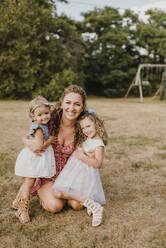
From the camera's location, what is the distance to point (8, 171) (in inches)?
146

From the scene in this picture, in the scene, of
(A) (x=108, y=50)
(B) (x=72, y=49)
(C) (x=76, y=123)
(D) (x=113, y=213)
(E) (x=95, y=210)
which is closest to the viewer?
(E) (x=95, y=210)

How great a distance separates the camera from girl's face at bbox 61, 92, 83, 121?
263 centimetres

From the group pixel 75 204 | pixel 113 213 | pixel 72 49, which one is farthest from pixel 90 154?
pixel 72 49

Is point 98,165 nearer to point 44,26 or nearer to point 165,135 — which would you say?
point 165,135

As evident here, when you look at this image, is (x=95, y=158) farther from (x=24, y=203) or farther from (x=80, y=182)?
(x=24, y=203)

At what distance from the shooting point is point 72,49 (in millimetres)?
16047

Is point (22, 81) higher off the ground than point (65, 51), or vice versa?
point (65, 51)

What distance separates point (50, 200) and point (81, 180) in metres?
0.36

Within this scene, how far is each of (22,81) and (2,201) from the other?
41.5 ft

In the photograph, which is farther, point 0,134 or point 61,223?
point 0,134

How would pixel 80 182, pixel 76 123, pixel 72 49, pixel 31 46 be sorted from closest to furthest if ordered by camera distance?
pixel 80 182
pixel 76 123
pixel 31 46
pixel 72 49

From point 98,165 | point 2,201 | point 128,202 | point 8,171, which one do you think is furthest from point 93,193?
point 8,171

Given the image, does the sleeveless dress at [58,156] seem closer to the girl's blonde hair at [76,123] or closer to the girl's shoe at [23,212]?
the girl's blonde hair at [76,123]

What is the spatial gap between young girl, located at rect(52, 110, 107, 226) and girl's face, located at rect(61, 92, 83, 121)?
0.08m
